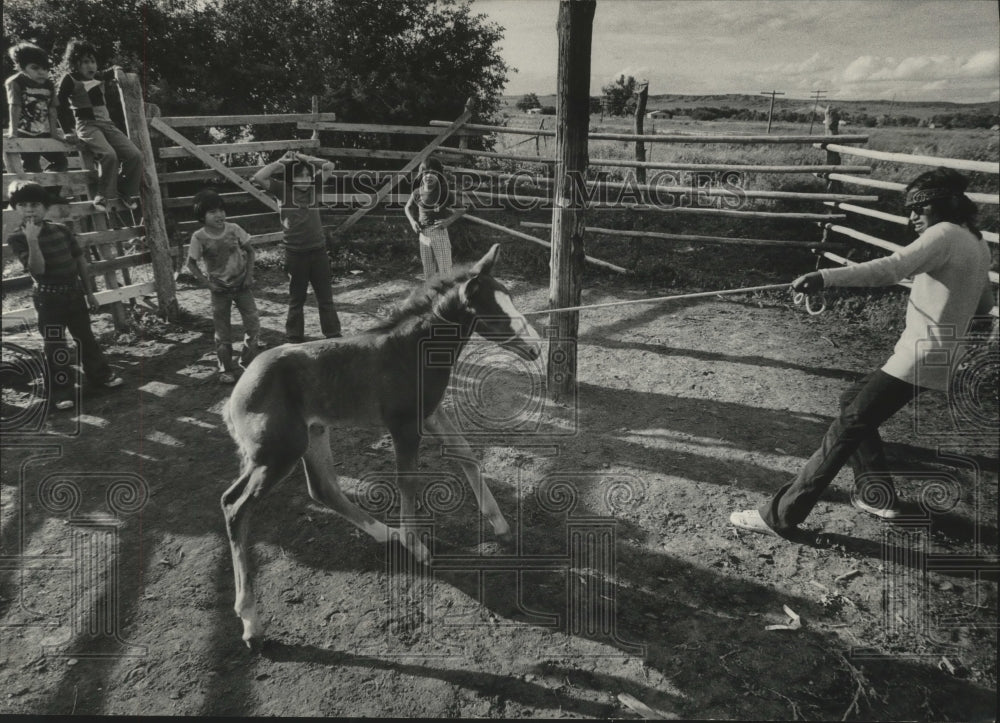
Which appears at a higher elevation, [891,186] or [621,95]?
[621,95]

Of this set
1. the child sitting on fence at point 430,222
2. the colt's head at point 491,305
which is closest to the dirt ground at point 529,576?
the colt's head at point 491,305

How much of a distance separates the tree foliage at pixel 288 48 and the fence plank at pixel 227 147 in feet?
4.47

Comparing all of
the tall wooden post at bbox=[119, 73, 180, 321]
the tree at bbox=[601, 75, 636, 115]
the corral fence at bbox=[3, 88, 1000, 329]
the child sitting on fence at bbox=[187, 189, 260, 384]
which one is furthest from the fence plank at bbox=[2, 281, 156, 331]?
the tree at bbox=[601, 75, 636, 115]

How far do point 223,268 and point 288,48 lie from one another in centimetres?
599

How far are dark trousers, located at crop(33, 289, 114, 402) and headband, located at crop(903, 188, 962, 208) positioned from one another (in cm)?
633

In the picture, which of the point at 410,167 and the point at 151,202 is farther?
the point at 410,167

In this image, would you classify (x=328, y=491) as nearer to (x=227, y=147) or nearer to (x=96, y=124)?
(x=96, y=124)

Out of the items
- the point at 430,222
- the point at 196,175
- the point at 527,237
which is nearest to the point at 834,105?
the point at 527,237

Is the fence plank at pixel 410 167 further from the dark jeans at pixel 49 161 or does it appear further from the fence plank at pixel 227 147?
the dark jeans at pixel 49 161

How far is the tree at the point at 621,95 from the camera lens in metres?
14.0

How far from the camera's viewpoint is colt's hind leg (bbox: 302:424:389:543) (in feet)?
11.4

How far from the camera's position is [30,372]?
5672 mm

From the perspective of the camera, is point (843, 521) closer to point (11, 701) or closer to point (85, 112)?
point (11, 701)

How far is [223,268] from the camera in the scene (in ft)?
17.5
